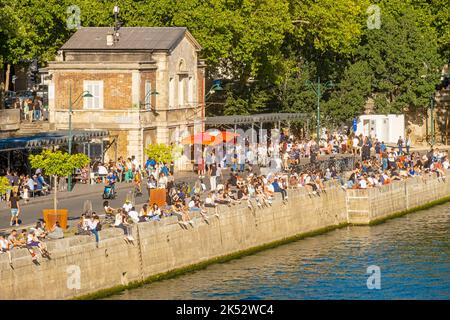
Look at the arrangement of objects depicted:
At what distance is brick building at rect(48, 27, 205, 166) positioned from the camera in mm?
92250

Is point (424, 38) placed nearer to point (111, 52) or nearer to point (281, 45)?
point (281, 45)

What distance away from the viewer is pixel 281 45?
11862cm

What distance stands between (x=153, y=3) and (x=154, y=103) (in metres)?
15.2

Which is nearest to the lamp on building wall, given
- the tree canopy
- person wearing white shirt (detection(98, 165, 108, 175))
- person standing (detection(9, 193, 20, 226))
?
person wearing white shirt (detection(98, 165, 108, 175))

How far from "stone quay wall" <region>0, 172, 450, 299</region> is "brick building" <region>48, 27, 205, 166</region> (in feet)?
40.5

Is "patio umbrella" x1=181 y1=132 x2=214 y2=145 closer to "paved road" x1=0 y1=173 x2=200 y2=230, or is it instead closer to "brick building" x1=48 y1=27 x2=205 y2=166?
"brick building" x1=48 y1=27 x2=205 y2=166

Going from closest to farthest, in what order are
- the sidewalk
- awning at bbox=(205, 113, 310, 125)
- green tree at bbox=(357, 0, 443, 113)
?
the sidewalk, awning at bbox=(205, 113, 310, 125), green tree at bbox=(357, 0, 443, 113)

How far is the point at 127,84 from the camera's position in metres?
92.4

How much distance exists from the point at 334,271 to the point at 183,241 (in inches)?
289

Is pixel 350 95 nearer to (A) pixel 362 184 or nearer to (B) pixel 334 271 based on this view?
(A) pixel 362 184

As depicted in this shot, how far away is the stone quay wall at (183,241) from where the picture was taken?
60000 millimetres
